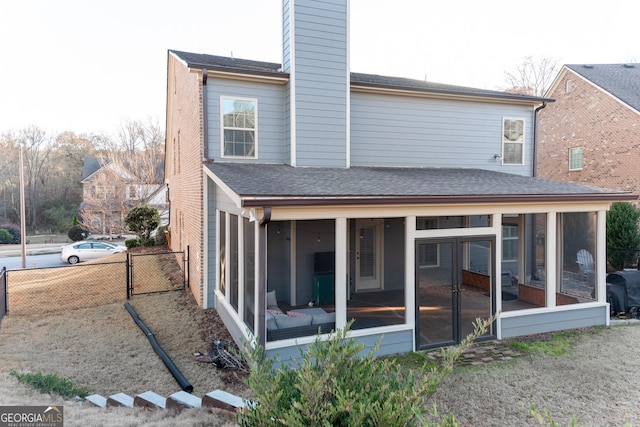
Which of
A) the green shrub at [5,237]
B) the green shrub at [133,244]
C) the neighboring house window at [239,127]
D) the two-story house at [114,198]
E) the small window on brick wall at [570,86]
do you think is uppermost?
the small window on brick wall at [570,86]

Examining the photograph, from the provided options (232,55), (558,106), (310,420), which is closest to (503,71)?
(558,106)

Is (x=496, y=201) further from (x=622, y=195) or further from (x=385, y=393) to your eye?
(x=385, y=393)

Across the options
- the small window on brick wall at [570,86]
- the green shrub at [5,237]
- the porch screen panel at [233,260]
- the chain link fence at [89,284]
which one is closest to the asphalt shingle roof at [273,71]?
the porch screen panel at [233,260]

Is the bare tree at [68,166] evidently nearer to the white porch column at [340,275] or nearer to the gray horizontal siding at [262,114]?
the gray horizontal siding at [262,114]

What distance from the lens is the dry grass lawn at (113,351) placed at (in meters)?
4.49

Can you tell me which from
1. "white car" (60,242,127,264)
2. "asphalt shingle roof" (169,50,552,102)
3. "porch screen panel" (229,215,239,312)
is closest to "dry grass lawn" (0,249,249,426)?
"porch screen panel" (229,215,239,312)

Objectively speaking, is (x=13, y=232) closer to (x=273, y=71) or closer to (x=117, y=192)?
(x=117, y=192)

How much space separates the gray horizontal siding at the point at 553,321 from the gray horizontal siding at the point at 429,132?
484 cm

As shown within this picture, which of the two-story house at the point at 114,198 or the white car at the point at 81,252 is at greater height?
the two-story house at the point at 114,198

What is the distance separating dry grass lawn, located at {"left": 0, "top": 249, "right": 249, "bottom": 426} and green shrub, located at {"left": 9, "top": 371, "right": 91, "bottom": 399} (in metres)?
0.14

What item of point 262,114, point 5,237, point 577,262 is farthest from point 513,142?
point 5,237

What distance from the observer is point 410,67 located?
29031 millimetres

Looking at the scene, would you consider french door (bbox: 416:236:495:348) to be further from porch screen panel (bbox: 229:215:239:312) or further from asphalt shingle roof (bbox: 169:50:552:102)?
asphalt shingle roof (bbox: 169:50:552:102)

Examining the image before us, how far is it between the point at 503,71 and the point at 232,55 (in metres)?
26.9
